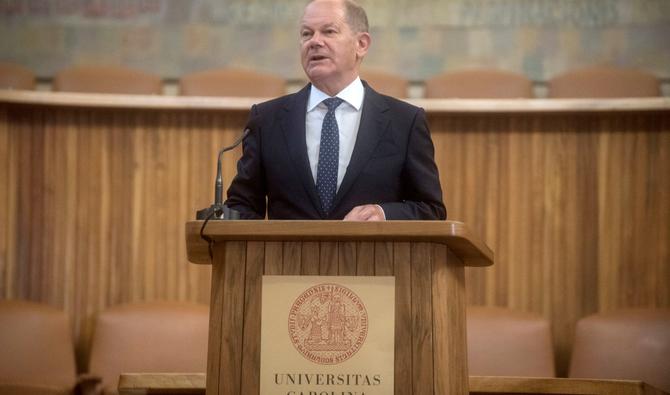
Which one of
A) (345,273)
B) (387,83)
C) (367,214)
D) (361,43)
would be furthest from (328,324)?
(387,83)

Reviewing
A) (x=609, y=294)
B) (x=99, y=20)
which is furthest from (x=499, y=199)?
(x=99, y=20)

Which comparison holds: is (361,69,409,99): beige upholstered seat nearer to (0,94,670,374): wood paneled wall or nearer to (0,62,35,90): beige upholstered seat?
(0,94,670,374): wood paneled wall

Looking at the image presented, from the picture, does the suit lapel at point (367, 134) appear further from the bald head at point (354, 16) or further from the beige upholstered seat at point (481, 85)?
the beige upholstered seat at point (481, 85)

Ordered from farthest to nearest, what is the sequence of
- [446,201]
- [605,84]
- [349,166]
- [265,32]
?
[265,32]
[605,84]
[446,201]
[349,166]

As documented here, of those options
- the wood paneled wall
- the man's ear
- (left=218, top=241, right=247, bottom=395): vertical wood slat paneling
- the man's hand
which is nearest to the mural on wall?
the wood paneled wall

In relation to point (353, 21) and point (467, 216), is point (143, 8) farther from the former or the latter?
point (353, 21)

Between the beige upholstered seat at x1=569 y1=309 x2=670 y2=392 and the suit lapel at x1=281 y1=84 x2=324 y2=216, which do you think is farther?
the beige upholstered seat at x1=569 y1=309 x2=670 y2=392

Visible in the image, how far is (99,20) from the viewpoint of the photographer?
2.56 meters

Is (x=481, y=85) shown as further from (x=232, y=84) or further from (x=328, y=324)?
(x=328, y=324)

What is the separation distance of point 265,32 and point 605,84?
839mm

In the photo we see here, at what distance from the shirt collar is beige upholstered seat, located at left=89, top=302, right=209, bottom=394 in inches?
25.9

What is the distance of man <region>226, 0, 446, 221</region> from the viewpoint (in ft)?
4.32

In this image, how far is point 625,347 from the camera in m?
1.79

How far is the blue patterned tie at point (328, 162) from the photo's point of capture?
51.7 inches
